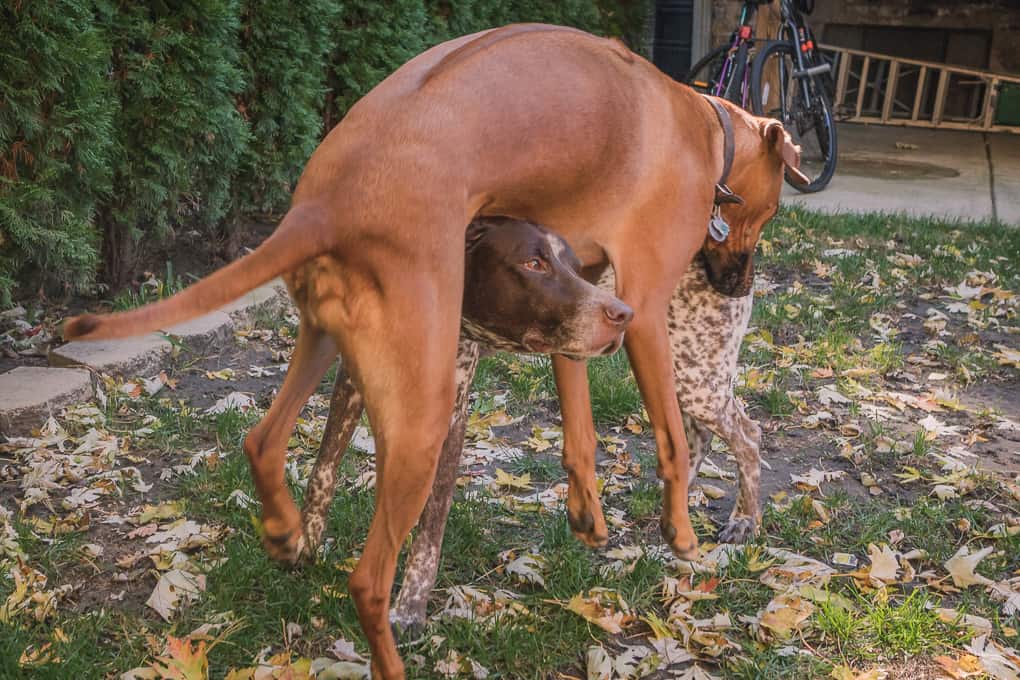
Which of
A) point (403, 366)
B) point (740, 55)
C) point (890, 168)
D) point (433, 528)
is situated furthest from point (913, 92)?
point (403, 366)

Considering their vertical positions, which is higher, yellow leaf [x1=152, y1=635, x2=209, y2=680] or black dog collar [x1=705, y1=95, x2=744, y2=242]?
black dog collar [x1=705, y1=95, x2=744, y2=242]

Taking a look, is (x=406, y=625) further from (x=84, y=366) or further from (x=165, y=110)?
(x=165, y=110)

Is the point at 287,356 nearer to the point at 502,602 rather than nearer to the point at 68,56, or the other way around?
the point at 68,56

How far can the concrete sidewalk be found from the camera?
857cm

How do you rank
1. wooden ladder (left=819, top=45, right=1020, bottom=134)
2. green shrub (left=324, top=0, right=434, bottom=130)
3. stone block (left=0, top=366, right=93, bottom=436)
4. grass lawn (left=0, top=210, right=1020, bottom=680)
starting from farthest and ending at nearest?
1. wooden ladder (left=819, top=45, right=1020, bottom=134)
2. green shrub (left=324, top=0, right=434, bottom=130)
3. stone block (left=0, top=366, right=93, bottom=436)
4. grass lawn (left=0, top=210, right=1020, bottom=680)

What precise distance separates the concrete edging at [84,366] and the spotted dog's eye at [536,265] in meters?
2.17

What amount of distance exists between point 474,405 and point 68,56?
2.19 meters

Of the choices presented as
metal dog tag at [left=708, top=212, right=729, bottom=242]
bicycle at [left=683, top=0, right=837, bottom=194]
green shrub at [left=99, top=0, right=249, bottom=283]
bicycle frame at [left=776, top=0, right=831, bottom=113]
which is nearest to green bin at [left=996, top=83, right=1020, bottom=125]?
bicycle at [left=683, top=0, right=837, bottom=194]

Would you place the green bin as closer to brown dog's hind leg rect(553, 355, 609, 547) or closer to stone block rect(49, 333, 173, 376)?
stone block rect(49, 333, 173, 376)

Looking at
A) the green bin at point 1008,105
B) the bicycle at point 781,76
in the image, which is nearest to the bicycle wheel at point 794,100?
the bicycle at point 781,76

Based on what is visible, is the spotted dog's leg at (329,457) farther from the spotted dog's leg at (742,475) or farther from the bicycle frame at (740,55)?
the bicycle frame at (740,55)

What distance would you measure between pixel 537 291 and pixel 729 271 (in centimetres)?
108

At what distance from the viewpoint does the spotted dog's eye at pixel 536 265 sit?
246 centimetres

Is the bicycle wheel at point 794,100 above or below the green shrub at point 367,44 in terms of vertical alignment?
below
